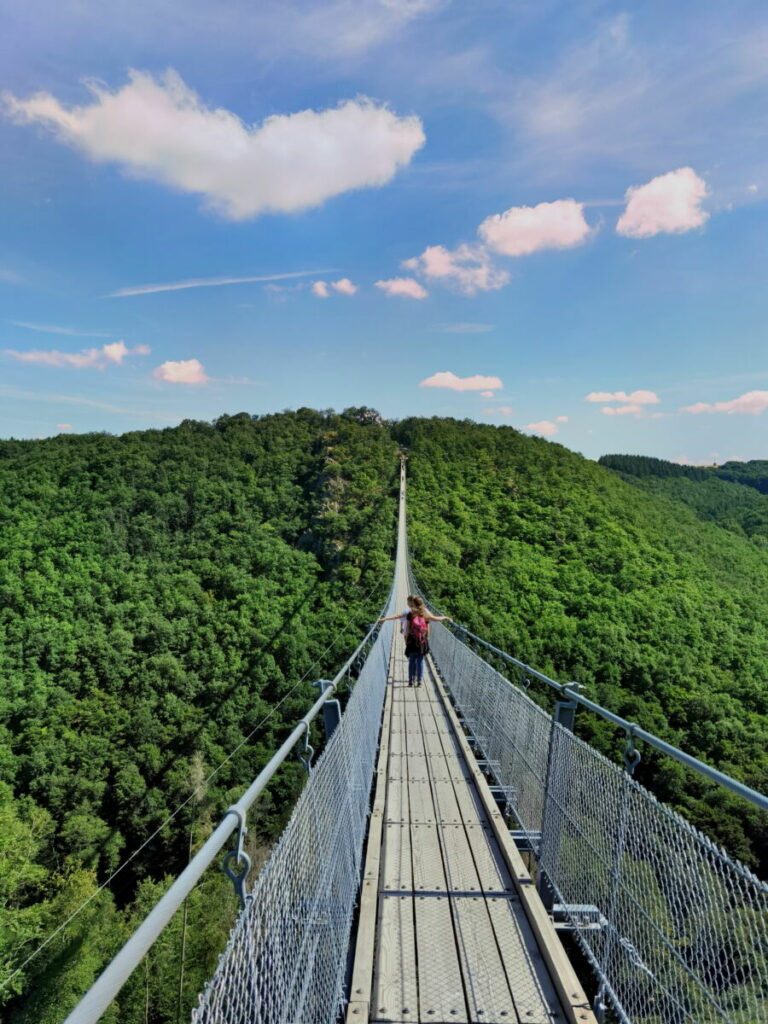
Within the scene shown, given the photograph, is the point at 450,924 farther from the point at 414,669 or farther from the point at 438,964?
the point at 414,669

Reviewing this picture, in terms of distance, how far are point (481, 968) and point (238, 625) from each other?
1360 inches

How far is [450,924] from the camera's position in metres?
2.32

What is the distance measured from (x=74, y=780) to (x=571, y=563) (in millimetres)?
32086

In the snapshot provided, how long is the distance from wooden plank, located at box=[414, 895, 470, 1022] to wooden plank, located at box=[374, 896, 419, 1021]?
0.03 m

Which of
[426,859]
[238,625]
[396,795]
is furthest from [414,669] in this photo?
[238,625]

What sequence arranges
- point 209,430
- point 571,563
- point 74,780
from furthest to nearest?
point 209,430 → point 571,563 → point 74,780

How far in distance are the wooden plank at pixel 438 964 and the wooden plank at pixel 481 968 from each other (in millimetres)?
32

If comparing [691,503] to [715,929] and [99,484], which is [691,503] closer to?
[99,484]

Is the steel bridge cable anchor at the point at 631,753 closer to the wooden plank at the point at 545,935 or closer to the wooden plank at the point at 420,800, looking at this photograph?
the wooden plank at the point at 545,935

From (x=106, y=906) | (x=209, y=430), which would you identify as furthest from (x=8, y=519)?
(x=106, y=906)

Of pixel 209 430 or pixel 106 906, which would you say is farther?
pixel 209 430

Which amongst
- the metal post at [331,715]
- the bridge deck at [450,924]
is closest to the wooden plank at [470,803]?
the bridge deck at [450,924]

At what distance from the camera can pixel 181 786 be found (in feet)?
84.3

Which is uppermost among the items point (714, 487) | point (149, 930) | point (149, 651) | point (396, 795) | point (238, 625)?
point (714, 487)
